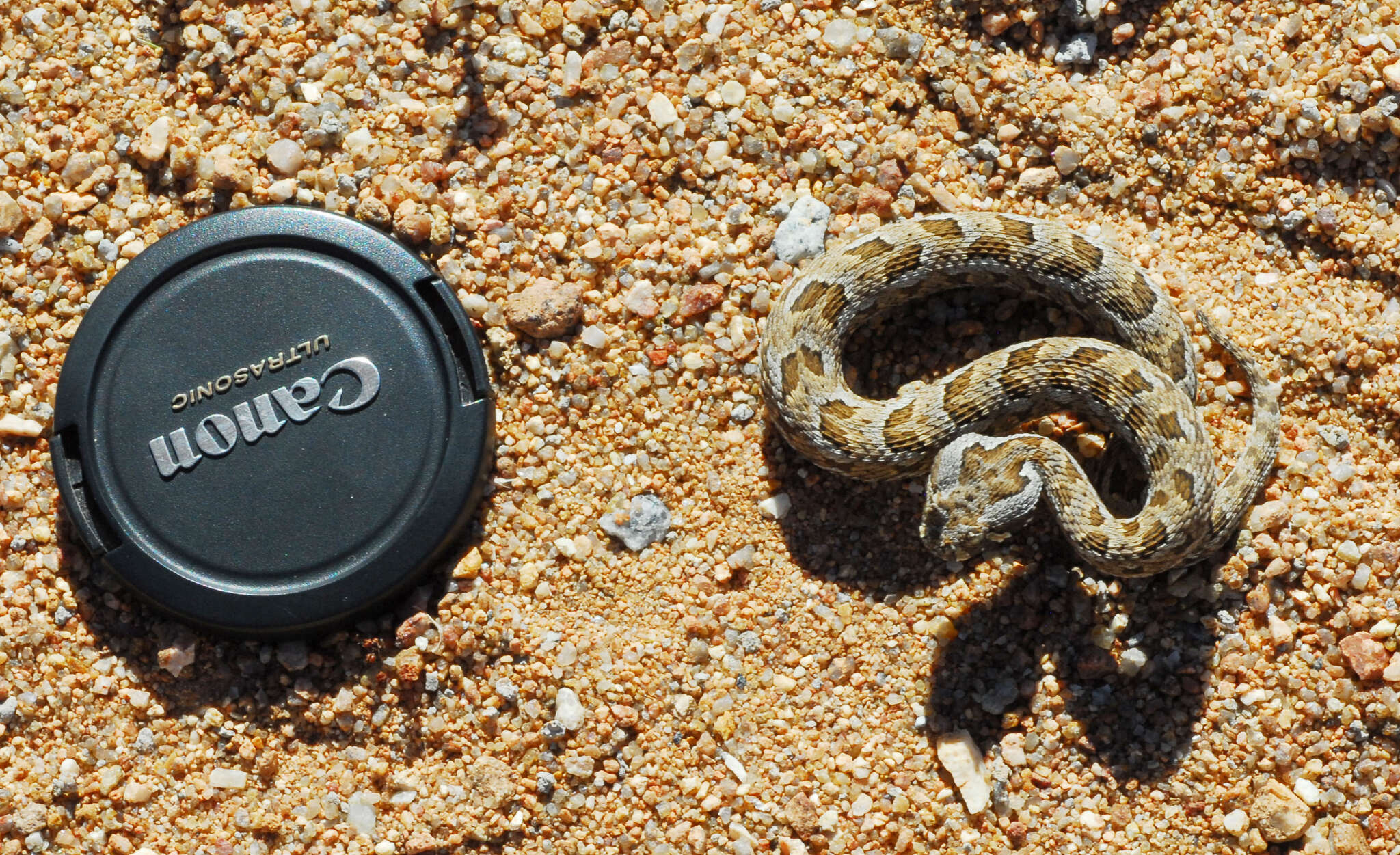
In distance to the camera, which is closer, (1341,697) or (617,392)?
(1341,697)

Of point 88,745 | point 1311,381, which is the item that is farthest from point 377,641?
point 1311,381

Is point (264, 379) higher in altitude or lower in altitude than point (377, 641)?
higher

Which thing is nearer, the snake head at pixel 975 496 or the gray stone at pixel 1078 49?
the snake head at pixel 975 496

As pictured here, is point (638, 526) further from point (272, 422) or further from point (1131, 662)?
point (1131, 662)

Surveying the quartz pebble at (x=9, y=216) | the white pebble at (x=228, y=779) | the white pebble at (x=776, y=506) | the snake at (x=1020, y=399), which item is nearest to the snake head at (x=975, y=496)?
the snake at (x=1020, y=399)

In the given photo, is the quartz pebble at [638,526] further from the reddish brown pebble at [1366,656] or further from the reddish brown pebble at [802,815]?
the reddish brown pebble at [1366,656]

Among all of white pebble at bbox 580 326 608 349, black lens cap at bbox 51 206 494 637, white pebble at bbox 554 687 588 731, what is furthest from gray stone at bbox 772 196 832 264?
white pebble at bbox 554 687 588 731

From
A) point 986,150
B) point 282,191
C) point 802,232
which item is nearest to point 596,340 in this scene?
point 802,232

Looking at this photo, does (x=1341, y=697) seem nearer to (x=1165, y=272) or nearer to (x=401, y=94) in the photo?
(x=1165, y=272)
